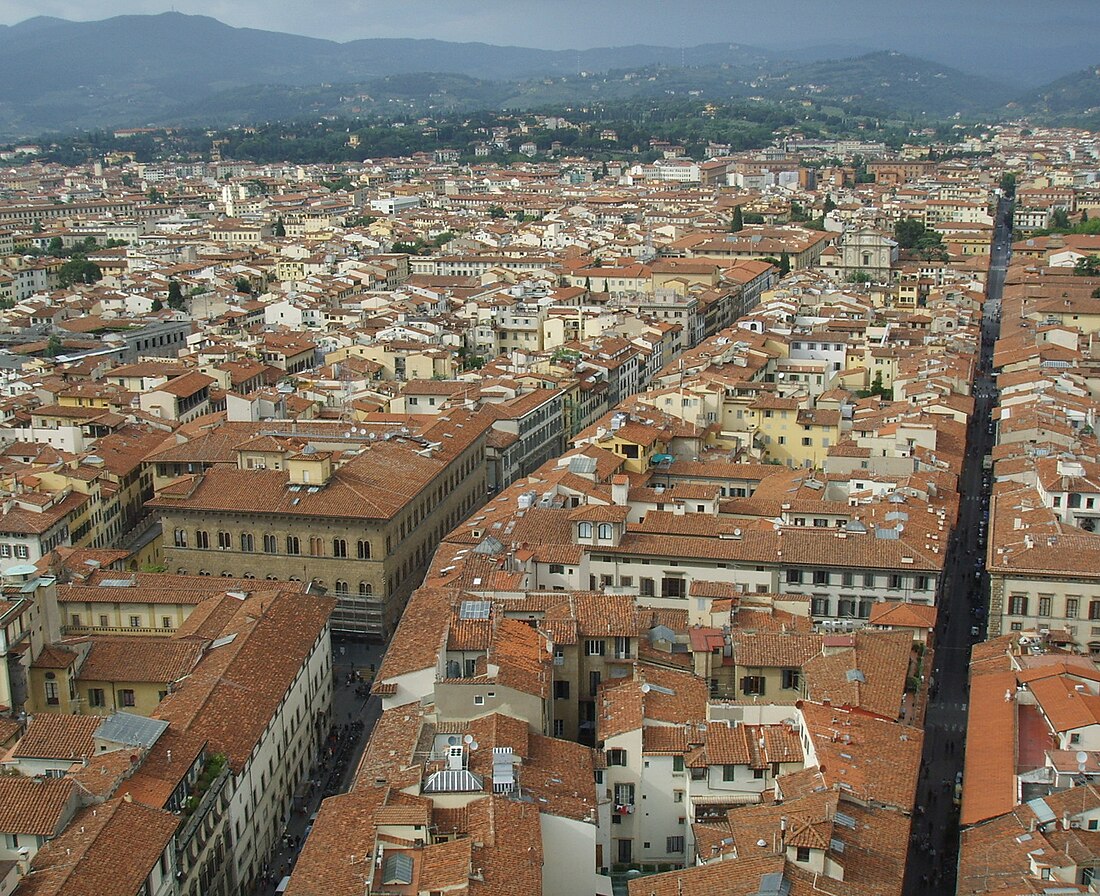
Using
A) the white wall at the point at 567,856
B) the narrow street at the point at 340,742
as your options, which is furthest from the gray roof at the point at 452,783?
the narrow street at the point at 340,742

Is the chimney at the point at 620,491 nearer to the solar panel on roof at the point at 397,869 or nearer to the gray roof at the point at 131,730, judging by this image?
the gray roof at the point at 131,730

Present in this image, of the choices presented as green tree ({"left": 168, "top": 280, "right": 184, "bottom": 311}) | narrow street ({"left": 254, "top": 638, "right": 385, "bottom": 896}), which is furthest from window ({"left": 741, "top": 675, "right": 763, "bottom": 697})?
green tree ({"left": 168, "top": 280, "right": 184, "bottom": 311})

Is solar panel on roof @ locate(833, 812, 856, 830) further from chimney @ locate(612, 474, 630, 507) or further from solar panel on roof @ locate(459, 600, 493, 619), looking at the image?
chimney @ locate(612, 474, 630, 507)

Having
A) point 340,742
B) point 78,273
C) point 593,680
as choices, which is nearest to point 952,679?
point 593,680

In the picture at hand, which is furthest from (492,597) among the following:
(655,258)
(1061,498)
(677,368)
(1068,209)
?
(1068,209)

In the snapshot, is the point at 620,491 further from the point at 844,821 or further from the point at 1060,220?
the point at 1060,220
